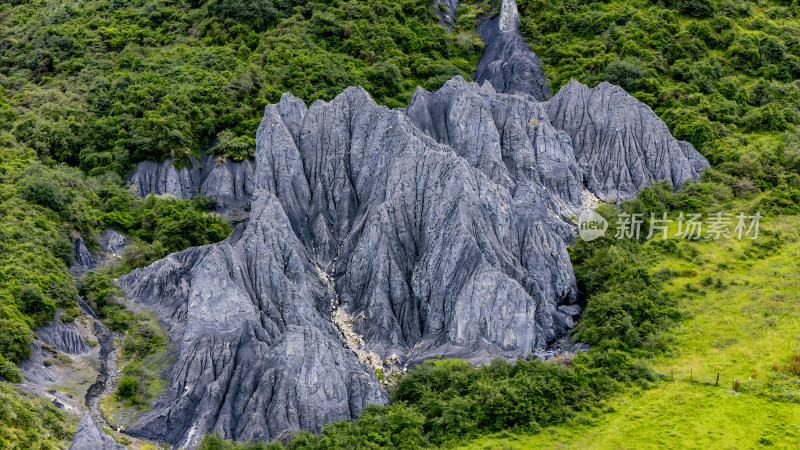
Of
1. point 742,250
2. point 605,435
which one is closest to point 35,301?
point 605,435

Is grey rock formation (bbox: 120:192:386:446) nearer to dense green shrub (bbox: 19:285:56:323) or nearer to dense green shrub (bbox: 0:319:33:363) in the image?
dense green shrub (bbox: 19:285:56:323)

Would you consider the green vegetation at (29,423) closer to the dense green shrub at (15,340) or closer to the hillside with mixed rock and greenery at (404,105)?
the hillside with mixed rock and greenery at (404,105)

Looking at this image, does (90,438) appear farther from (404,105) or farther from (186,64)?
(186,64)

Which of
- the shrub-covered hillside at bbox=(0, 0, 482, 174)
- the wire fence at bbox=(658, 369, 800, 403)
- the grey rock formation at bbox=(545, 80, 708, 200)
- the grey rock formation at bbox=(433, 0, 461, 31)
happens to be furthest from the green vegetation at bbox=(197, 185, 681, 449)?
the grey rock formation at bbox=(433, 0, 461, 31)

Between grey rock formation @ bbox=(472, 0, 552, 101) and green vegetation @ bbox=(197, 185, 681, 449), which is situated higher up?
grey rock formation @ bbox=(472, 0, 552, 101)

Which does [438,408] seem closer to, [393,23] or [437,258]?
[437,258]
